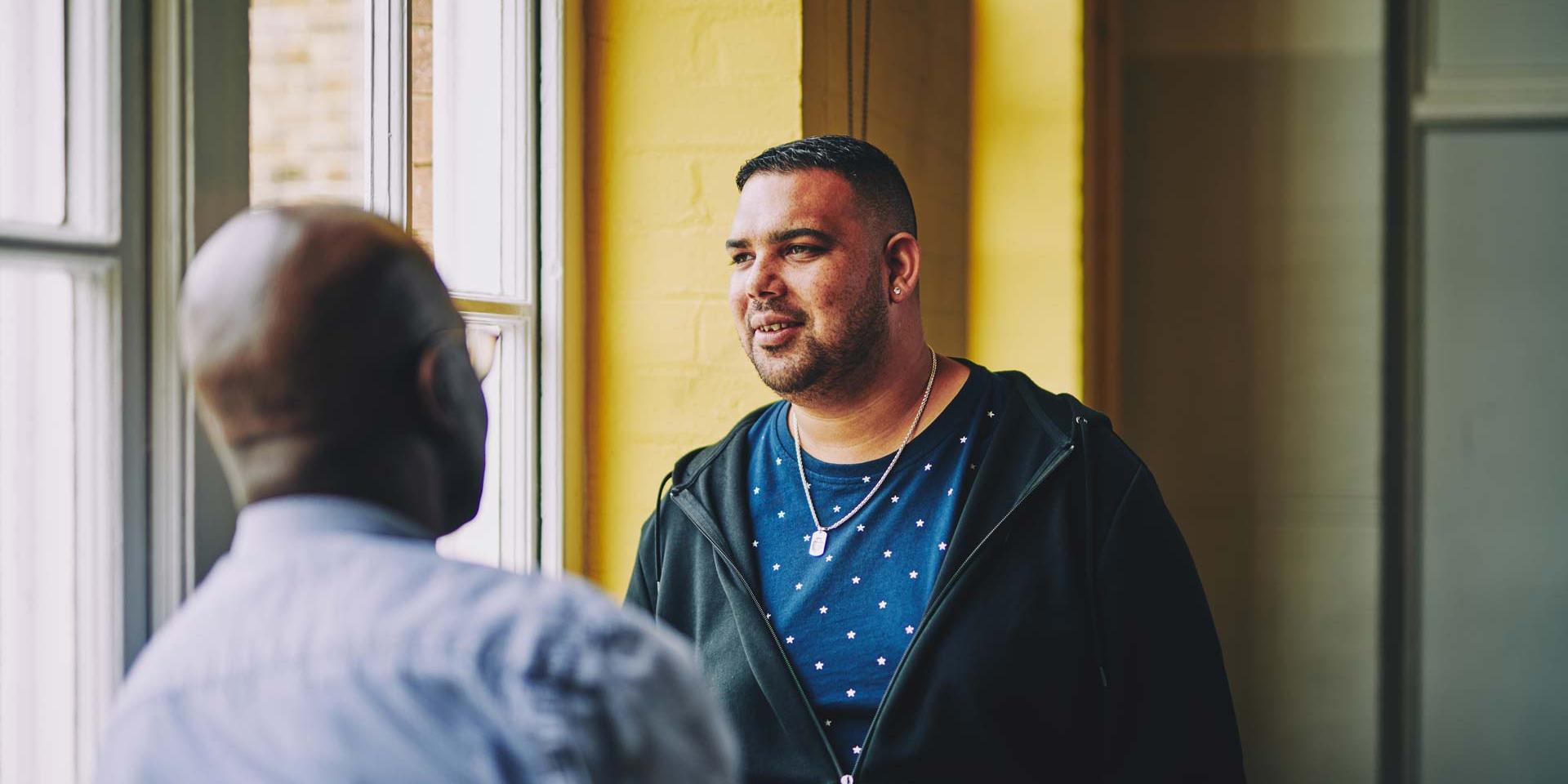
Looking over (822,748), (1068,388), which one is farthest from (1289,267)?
(822,748)

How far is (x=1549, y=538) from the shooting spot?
10.4ft

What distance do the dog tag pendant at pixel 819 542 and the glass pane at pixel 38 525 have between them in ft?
2.78

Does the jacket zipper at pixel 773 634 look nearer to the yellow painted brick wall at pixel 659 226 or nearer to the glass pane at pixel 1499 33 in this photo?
the yellow painted brick wall at pixel 659 226

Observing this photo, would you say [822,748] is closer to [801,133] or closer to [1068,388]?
[801,133]

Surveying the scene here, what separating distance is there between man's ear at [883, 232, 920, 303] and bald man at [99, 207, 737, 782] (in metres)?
1.10

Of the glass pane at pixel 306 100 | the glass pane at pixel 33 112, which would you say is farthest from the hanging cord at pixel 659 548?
the glass pane at pixel 33 112

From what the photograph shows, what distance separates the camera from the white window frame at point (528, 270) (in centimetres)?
190

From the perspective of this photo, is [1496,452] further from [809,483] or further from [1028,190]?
[809,483]

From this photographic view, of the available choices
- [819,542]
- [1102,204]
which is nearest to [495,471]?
[819,542]

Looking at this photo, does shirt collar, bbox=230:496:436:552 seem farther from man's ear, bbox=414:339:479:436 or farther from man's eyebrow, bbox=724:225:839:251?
man's eyebrow, bbox=724:225:839:251

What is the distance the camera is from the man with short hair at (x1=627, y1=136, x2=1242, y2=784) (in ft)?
4.95

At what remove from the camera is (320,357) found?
669mm

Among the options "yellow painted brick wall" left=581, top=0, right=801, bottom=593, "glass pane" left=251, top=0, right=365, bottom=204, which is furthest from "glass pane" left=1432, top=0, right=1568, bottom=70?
"glass pane" left=251, top=0, right=365, bottom=204

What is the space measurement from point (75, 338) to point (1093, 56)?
2431mm
